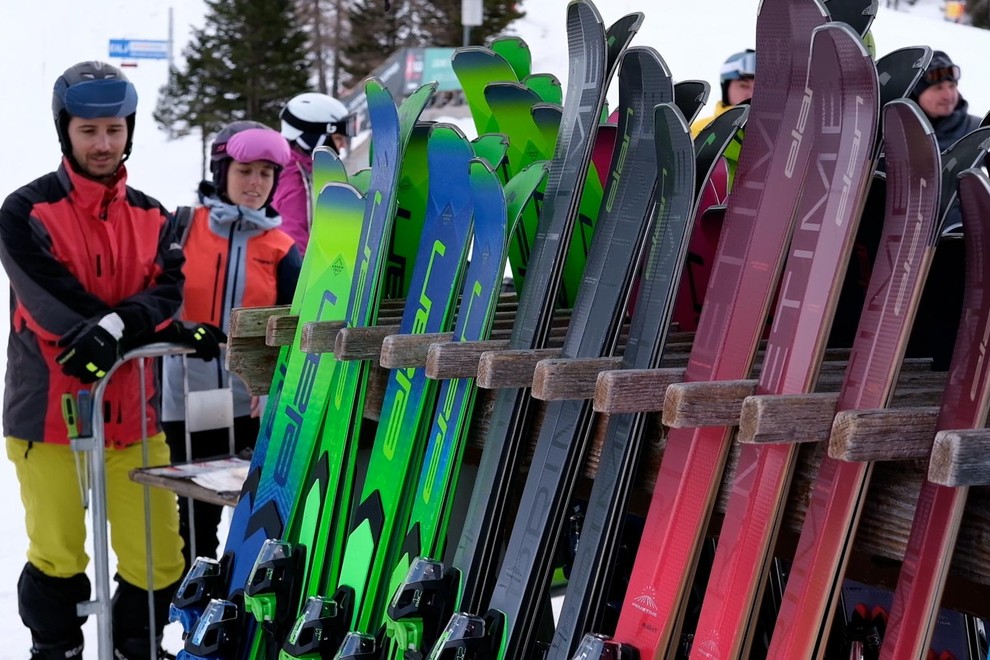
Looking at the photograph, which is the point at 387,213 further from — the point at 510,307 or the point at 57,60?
Answer: the point at 57,60

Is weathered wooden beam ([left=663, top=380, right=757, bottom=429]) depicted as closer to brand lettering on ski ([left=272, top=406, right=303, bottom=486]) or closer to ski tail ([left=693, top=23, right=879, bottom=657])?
ski tail ([left=693, top=23, right=879, bottom=657])

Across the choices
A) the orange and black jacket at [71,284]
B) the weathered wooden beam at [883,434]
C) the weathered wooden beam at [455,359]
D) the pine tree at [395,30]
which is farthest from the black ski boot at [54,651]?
the pine tree at [395,30]

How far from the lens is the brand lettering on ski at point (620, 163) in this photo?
5.84ft

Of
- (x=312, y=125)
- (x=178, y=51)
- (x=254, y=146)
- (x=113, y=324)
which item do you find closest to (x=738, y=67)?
(x=312, y=125)

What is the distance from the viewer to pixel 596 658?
1.53 m

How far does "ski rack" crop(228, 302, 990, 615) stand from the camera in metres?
1.23

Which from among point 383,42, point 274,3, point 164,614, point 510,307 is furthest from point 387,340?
point 383,42

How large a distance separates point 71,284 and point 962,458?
2.56m

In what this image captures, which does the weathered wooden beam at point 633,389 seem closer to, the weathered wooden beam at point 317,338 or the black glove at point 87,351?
the weathered wooden beam at point 317,338

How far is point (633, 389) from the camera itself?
1513 mm

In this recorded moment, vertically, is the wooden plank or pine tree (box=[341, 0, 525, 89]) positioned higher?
pine tree (box=[341, 0, 525, 89])

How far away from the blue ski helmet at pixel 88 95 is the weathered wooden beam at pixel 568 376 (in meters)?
2.00

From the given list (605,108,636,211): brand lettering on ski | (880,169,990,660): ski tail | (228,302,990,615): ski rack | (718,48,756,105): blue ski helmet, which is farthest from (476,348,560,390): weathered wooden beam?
(718,48,756,105): blue ski helmet

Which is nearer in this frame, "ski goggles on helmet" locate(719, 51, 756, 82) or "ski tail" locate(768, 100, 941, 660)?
"ski tail" locate(768, 100, 941, 660)
